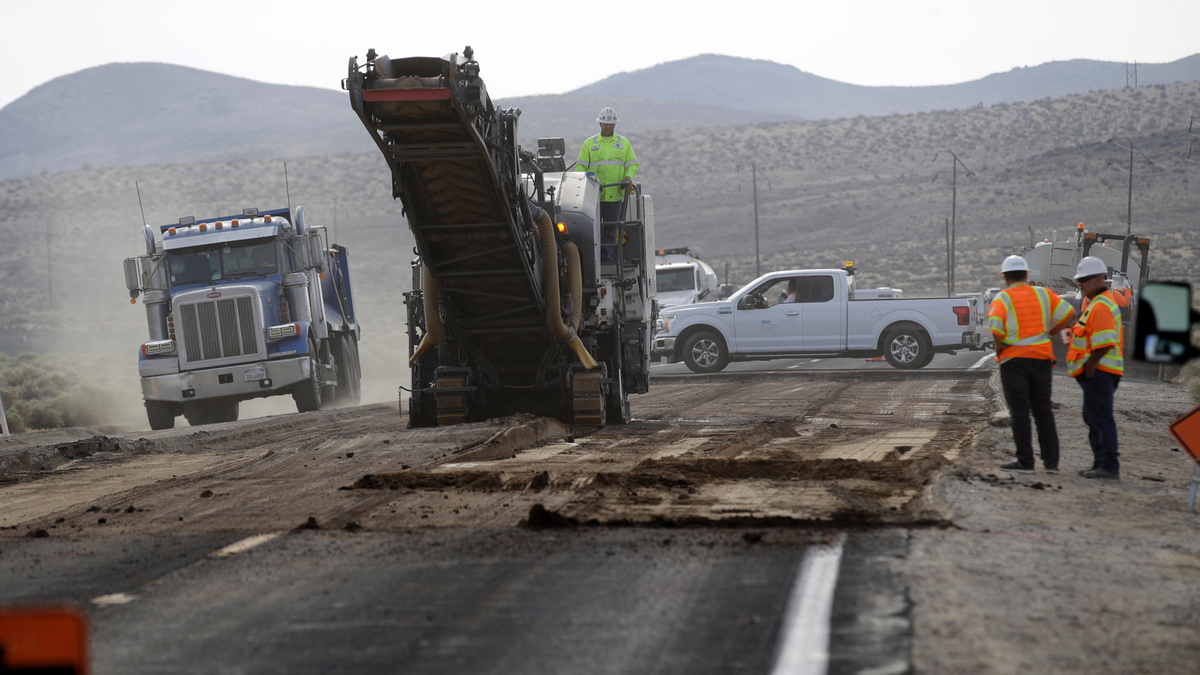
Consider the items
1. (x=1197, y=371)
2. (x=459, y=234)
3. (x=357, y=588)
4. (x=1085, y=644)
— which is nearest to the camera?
(x=1085, y=644)

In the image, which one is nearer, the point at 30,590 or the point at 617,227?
the point at 30,590

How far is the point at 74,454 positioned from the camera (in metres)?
13.5

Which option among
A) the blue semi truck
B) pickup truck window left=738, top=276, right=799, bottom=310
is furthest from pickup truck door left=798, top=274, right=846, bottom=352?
the blue semi truck

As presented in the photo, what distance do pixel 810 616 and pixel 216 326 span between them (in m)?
15.5

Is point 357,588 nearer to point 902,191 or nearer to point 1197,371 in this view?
point 1197,371

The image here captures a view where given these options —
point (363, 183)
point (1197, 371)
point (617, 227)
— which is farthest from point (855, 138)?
point (617, 227)

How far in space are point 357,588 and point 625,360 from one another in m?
9.45

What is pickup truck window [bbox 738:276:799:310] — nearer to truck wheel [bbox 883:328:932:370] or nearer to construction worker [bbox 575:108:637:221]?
truck wheel [bbox 883:328:932:370]

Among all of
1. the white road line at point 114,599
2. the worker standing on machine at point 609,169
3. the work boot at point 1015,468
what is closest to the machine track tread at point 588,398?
the worker standing on machine at point 609,169

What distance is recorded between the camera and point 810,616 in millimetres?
4926

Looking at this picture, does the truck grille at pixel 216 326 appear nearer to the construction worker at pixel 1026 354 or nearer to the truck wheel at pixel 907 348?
the truck wheel at pixel 907 348

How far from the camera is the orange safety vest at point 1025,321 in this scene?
9484 millimetres

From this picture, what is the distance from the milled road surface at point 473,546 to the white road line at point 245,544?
4 cm

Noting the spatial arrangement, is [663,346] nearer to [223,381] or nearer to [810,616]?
[223,381]
